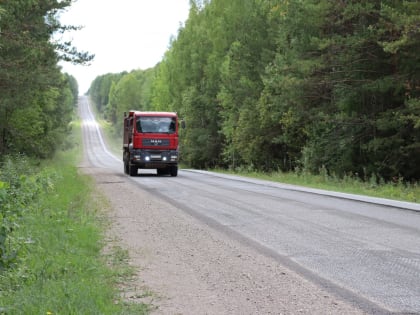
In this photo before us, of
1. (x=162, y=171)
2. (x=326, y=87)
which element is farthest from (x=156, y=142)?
(x=326, y=87)

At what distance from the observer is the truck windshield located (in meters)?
30.2

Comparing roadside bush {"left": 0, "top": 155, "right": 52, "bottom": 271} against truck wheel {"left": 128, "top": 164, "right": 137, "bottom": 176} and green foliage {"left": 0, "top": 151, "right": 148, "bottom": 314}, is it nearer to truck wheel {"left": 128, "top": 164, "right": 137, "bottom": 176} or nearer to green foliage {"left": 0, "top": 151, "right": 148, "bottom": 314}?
green foliage {"left": 0, "top": 151, "right": 148, "bottom": 314}

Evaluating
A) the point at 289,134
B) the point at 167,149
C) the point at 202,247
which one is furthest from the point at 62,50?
the point at 202,247

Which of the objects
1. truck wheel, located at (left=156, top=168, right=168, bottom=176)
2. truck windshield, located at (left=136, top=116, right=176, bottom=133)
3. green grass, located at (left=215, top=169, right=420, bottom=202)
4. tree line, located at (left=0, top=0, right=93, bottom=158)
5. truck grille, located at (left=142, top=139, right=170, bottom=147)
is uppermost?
tree line, located at (left=0, top=0, right=93, bottom=158)

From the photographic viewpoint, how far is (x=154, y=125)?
99.4ft

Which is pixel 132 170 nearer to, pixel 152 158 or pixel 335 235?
pixel 152 158

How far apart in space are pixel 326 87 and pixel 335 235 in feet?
61.7

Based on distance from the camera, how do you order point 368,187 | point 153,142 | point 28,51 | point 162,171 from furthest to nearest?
point 162,171
point 153,142
point 28,51
point 368,187

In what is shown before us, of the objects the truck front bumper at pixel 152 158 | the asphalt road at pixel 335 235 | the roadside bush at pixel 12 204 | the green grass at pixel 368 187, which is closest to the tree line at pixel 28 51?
the roadside bush at pixel 12 204

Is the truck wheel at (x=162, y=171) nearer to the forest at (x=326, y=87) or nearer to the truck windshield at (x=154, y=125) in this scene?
the truck windshield at (x=154, y=125)

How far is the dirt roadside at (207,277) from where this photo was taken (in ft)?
18.3

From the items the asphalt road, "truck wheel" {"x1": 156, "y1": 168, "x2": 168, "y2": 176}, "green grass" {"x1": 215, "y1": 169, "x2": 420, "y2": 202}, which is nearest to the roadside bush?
the asphalt road

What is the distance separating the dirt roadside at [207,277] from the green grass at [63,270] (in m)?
0.28

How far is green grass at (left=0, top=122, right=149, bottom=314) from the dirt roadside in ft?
0.93
